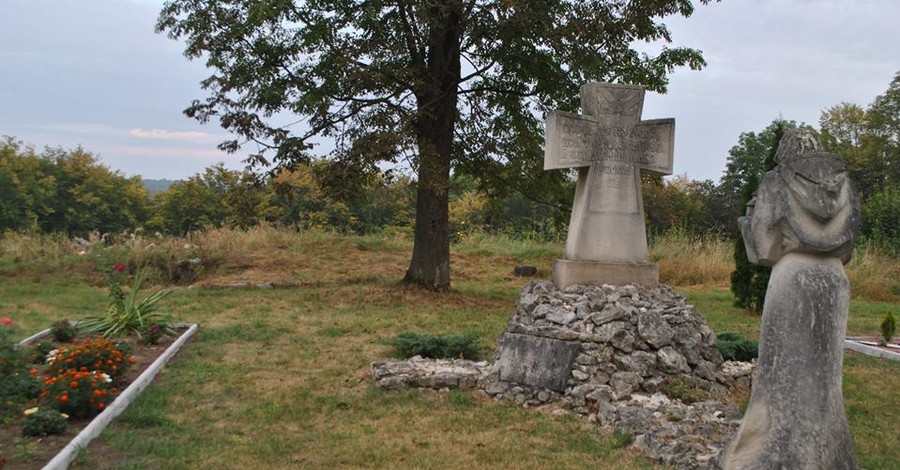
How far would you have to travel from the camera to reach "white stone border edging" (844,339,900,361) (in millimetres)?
11094

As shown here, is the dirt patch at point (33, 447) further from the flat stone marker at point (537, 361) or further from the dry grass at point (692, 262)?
the dry grass at point (692, 262)

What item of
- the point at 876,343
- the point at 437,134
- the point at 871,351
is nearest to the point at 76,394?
the point at 437,134

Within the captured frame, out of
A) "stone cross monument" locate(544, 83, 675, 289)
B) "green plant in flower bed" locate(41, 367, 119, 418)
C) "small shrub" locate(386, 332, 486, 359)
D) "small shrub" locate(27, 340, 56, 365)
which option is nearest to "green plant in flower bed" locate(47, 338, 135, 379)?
"green plant in flower bed" locate(41, 367, 119, 418)

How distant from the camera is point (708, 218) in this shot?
3847 cm

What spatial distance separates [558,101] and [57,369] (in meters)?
10.8

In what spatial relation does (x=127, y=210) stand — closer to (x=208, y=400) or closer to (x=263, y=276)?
(x=263, y=276)

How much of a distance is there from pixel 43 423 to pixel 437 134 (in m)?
10.8

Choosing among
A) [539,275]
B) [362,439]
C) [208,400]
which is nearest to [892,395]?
[362,439]

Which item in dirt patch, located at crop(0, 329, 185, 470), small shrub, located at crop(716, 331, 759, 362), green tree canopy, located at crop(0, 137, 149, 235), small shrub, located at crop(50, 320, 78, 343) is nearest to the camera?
dirt patch, located at crop(0, 329, 185, 470)

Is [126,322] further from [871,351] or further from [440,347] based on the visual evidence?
[871,351]

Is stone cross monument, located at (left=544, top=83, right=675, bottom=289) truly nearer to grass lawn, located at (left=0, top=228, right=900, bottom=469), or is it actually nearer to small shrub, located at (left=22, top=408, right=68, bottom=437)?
grass lawn, located at (left=0, top=228, right=900, bottom=469)

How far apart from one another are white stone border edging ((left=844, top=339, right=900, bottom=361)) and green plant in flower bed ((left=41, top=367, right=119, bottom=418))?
9.80 m

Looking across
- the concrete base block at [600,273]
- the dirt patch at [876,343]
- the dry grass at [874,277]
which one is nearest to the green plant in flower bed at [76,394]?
the concrete base block at [600,273]

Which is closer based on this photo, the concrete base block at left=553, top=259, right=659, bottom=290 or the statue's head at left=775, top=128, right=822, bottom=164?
the statue's head at left=775, top=128, right=822, bottom=164
